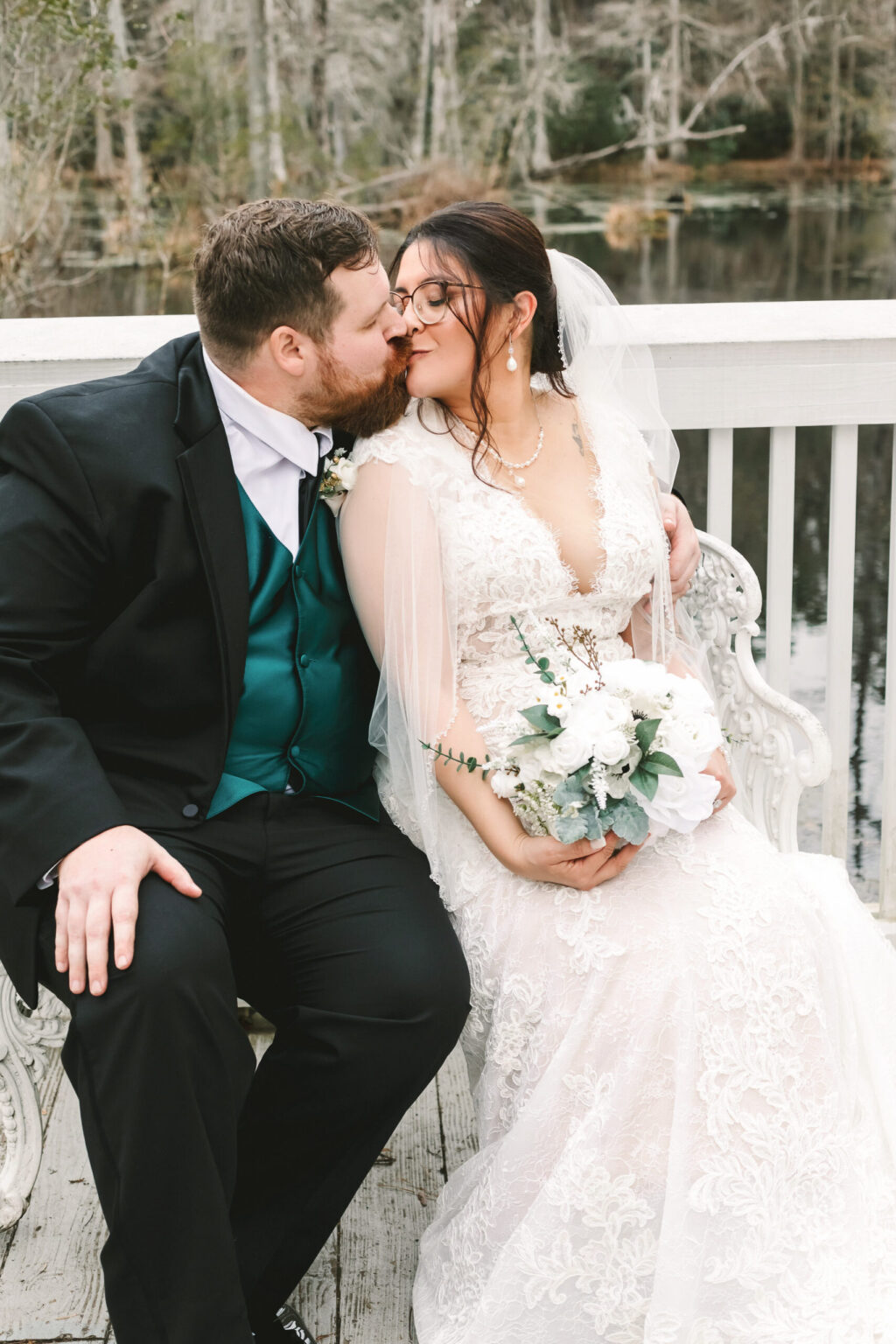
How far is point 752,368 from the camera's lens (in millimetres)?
2562

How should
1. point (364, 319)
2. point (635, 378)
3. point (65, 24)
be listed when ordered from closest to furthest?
point (364, 319)
point (635, 378)
point (65, 24)

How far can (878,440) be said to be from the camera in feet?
24.6

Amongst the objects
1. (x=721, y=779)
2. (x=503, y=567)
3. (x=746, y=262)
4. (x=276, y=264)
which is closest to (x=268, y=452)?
(x=276, y=264)

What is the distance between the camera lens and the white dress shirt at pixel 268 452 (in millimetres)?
2080

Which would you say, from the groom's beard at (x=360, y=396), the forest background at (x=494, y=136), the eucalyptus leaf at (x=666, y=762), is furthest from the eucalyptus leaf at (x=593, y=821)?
the forest background at (x=494, y=136)


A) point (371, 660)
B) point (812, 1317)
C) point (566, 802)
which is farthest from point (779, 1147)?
point (371, 660)

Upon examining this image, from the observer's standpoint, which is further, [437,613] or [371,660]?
[371,660]

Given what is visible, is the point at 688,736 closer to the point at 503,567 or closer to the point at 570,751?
the point at 570,751

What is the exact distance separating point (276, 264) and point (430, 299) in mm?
281

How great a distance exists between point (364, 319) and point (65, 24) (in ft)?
14.9

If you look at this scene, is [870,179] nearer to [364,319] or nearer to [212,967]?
[364,319]

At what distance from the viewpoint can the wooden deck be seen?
6.59 ft

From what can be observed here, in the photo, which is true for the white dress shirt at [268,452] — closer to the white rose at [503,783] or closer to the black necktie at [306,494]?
the black necktie at [306,494]

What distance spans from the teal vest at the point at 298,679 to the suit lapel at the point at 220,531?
0.03 metres
